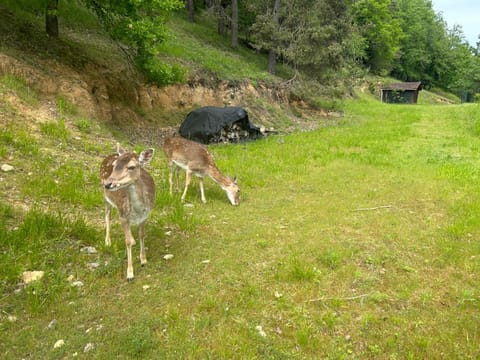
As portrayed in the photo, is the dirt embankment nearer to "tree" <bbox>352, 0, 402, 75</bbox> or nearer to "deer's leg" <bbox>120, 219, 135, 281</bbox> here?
"deer's leg" <bbox>120, 219, 135, 281</bbox>

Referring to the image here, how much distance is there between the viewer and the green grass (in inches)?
172

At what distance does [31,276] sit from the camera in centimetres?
521

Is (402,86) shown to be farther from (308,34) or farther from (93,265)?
(93,265)

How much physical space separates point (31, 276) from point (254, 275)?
10.4ft

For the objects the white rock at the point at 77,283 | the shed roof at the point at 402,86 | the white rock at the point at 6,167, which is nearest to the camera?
the white rock at the point at 77,283

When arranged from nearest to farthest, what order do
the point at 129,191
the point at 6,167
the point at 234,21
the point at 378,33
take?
1. the point at 129,191
2. the point at 6,167
3. the point at 234,21
4. the point at 378,33

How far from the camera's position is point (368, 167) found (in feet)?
41.7

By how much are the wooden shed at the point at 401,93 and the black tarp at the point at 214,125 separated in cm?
5351

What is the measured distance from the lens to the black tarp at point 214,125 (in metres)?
14.8

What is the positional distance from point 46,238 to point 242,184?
5.73 meters

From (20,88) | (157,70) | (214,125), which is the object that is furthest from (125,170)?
(214,125)

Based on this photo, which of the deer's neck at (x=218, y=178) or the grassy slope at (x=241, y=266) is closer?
the grassy slope at (x=241, y=266)

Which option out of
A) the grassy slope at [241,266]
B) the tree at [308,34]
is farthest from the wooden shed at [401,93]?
the grassy slope at [241,266]

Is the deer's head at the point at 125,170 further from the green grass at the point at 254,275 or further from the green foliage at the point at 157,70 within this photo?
the green foliage at the point at 157,70
